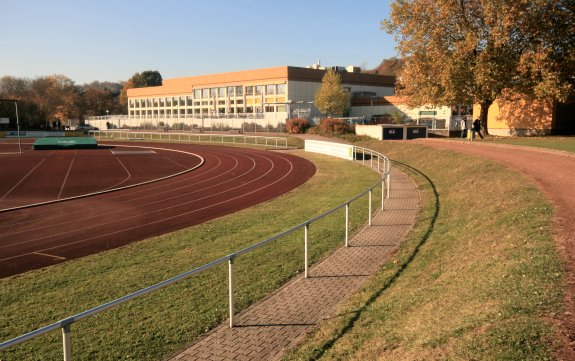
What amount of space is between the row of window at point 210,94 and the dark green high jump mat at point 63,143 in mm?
38515

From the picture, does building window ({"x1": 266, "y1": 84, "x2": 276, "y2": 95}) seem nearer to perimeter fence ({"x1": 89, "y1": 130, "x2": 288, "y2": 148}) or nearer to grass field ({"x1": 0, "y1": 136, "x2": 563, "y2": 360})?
perimeter fence ({"x1": 89, "y1": 130, "x2": 288, "y2": 148})

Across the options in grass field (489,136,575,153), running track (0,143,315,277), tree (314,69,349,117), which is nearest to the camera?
running track (0,143,315,277)

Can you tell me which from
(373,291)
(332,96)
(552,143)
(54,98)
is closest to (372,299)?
(373,291)

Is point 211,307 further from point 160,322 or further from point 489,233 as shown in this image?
point 489,233

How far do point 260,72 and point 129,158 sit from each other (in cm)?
4964

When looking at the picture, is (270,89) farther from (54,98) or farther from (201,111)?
(54,98)

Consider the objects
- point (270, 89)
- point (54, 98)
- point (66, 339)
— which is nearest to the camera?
point (66, 339)

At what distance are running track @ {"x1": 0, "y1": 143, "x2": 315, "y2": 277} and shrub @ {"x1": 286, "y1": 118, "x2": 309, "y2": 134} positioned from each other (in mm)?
26412

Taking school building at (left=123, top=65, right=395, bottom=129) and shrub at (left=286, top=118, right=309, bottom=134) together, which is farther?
school building at (left=123, top=65, right=395, bottom=129)

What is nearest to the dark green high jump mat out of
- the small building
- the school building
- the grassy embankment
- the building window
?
the school building

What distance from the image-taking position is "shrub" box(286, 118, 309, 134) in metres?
62.4

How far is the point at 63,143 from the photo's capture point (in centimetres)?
5122

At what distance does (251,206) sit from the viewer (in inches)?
742

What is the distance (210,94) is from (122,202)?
81436 millimetres
